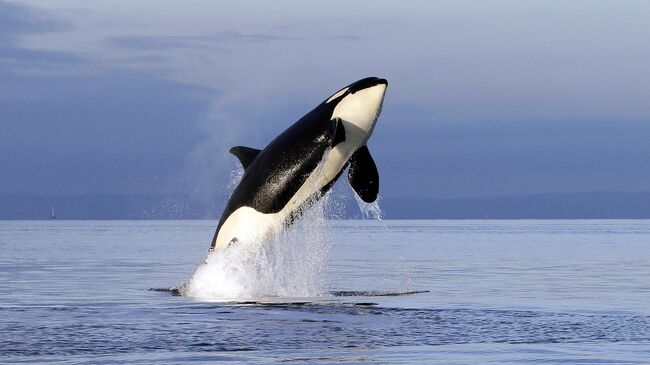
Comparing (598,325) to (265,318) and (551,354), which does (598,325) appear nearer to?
(551,354)

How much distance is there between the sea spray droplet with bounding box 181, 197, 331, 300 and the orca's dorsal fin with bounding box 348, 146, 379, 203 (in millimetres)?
795

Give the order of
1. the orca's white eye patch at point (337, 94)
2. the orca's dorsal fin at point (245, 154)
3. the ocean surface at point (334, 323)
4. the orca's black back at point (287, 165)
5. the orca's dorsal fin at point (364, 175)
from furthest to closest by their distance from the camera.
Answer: the orca's dorsal fin at point (245, 154), the orca's dorsal fin at point (364, 175), the orca's white eye patch at point (337, 94), the orca's black back at point (287, 165), the ocean surface at point (334, 323)

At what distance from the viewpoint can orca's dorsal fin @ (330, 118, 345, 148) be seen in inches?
814

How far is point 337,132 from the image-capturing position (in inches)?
822

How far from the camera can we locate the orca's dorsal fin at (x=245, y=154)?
72.5 feet

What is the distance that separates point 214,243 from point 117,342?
24.4 feet

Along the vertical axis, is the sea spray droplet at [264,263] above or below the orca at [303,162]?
below

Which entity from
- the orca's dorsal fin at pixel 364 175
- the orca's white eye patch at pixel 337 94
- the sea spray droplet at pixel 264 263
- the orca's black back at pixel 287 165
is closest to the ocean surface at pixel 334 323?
the sea spray droplet at pixel 264 263

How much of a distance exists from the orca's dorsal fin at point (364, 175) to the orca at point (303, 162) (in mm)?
83

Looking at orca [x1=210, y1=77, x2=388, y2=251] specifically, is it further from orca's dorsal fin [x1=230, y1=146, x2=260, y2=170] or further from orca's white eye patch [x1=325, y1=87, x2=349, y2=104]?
orca's dorsal fin [x1=230, y1=146, x2=260, y2=170]

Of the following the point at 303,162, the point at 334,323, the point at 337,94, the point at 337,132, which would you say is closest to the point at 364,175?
the point at 337,132

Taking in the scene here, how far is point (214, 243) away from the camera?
72.1 feet

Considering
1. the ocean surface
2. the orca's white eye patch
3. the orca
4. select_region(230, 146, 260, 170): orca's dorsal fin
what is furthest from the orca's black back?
the ocean surface

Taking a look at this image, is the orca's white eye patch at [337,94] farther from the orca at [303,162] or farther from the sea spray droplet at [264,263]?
the sea spray droplet at [264,263]
